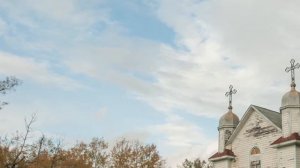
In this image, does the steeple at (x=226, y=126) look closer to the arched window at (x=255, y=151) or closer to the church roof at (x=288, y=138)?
the arched window at (x=255, y=151)

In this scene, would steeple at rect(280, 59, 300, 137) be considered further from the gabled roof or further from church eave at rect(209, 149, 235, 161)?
church eave at rect(209, 149, 235, 161)

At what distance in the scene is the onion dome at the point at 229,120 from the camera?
40406mm

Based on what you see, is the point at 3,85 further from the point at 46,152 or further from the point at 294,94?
the point at 294,94

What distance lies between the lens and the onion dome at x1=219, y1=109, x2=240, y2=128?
4041cm

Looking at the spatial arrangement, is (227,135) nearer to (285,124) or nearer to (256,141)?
(256,141)

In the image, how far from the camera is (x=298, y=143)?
33.3 meters

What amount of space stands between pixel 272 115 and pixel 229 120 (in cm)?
390

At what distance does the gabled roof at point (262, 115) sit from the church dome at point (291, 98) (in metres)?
1.70

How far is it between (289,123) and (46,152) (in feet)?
61.3

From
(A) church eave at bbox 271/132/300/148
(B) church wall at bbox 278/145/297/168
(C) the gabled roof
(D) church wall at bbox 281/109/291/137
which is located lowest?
(B) church wall at bbox 278/145/297/168

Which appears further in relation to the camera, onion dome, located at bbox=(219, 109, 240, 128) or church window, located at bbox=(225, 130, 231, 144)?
onion dome, located at bbox=(219, 109, 240, 128)

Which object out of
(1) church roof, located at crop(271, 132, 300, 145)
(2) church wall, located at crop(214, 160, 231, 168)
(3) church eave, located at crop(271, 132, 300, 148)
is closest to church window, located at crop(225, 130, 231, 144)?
(2) church wall, located at crop(214, 160, 231, 168)

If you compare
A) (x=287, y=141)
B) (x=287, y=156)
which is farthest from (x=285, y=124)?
(x=287, y=156)

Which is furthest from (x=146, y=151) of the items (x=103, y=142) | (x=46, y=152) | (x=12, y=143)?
(x=12, y=143)
